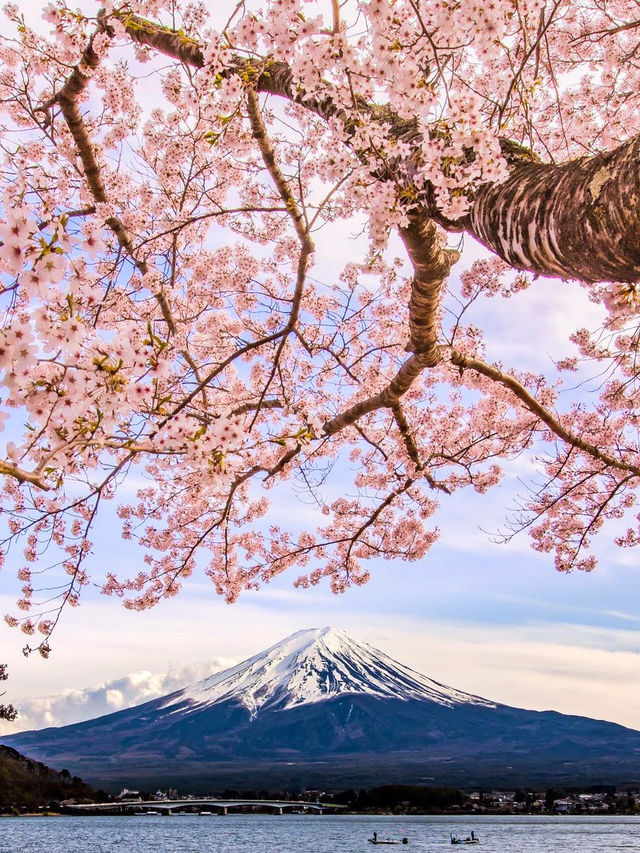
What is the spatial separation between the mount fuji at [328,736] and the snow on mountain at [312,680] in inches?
13.7

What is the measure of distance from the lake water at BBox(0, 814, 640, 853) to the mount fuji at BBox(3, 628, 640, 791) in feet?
28.1

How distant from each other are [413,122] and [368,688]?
188 meters

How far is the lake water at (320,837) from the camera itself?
214ft

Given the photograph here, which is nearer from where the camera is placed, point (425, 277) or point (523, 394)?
point (425, 277)

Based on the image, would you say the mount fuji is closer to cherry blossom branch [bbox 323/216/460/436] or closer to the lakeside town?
the lakeside town

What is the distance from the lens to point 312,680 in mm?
170000

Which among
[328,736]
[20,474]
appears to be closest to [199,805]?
[328,736]

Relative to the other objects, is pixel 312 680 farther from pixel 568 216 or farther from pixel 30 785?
pixel 568 216

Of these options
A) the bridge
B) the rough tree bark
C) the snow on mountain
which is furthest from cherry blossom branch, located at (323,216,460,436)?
the snow on mountain

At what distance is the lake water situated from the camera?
65.4m

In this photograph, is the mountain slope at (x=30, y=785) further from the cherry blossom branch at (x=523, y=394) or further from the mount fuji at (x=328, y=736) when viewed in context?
the cherry blossom branch at (x=523, y=394)

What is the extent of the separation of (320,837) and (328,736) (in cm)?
6986

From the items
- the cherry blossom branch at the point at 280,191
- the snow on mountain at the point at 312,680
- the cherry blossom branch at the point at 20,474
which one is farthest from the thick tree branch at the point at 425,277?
the snow on mountain at the point at 312,680

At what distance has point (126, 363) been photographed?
2.39m
